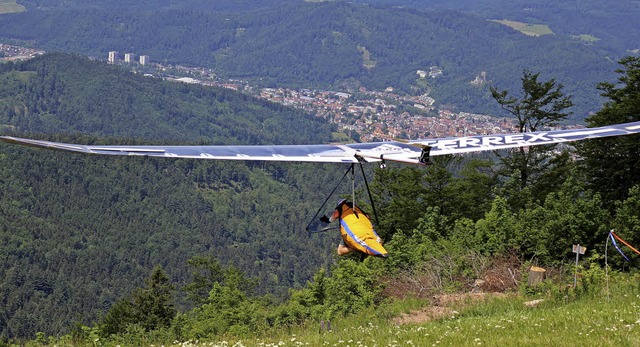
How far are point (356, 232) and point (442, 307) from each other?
336cm

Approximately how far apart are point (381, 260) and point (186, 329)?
9668mm

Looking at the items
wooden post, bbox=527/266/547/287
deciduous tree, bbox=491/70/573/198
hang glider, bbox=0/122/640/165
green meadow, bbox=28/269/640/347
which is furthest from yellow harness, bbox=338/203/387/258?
deciduous tree, bbox=491/70/573/198

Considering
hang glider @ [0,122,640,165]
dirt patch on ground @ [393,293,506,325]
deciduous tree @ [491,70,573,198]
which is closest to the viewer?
dirt patch on ground @ [393,293,506,325]

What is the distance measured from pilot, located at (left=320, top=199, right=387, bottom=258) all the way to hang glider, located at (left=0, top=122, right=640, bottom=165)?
1614 millimetres

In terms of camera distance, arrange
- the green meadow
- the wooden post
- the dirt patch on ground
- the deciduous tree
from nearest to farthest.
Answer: the green meadow → the dirt patch on ground → the wooden post → the deciduous tree

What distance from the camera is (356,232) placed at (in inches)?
905

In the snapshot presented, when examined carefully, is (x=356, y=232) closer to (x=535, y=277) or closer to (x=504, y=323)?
(x=535, y=277)

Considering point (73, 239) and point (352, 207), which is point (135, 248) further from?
point (352, 207)

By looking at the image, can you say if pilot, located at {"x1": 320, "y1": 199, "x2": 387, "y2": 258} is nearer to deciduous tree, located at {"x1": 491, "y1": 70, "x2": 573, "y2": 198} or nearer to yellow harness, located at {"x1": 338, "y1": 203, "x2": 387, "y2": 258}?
yellow harness, located at {"x1": 338, "y1": 203, "x2": 387, "y2": 258}

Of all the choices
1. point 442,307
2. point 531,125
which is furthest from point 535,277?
point 531,125

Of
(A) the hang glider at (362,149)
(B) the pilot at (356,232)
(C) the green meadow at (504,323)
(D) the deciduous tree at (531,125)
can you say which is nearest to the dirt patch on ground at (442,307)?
(C) the green meadow at (504,323)

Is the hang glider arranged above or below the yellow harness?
above

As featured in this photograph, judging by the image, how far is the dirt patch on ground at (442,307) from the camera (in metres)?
22.3

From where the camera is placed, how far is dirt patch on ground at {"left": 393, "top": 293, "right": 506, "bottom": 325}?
22.3 meters
